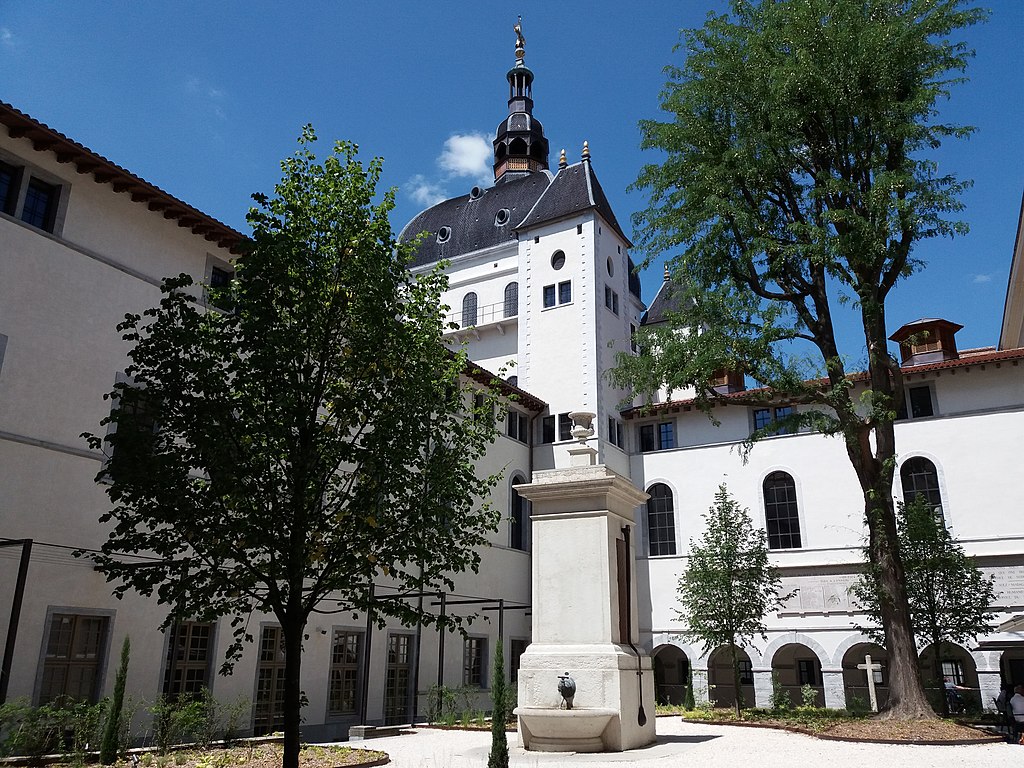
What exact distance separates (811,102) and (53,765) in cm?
1970

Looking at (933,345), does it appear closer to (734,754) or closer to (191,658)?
(734,754)

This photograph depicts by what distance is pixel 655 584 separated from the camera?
35094 mm

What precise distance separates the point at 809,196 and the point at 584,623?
1239 cm

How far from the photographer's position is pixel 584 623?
44.4 ft

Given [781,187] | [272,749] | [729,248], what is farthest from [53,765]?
[781,187]

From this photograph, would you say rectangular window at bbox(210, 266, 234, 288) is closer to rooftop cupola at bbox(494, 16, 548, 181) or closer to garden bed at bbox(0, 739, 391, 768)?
garden bed at bbox(0, 739, 391, 768)

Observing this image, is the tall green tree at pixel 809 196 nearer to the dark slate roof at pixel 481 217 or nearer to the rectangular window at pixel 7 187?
the rectangular window at pixel 7 187

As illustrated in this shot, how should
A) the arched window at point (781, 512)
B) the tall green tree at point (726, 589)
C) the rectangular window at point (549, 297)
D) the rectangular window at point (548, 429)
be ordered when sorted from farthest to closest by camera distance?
the rectangular window at point (549, 297) < the rectangular window at point (548, 429) < the arched window at point (781, 512) < the tall green tree at point (726, 589)

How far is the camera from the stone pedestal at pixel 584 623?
12812mm

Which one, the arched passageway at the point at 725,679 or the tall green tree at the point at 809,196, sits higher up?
the tall green tree at the point at 809,196

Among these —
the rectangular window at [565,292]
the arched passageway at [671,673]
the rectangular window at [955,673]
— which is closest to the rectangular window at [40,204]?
the rectangular window at [565,292]

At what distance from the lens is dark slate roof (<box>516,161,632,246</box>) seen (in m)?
40.2

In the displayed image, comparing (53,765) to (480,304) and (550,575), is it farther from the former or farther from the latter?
(480,304)

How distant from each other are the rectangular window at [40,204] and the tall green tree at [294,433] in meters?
9.59
